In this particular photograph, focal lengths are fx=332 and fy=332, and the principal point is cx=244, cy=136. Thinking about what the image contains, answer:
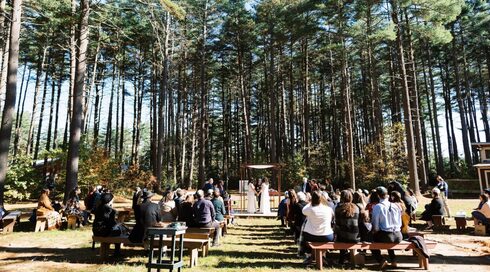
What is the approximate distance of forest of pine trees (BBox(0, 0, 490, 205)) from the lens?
54.8ft

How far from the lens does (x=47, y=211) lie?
Result: 9.46 m

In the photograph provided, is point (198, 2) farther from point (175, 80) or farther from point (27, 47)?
point (27, 47)

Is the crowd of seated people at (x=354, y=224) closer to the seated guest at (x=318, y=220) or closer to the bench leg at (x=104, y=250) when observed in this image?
the seated guest at (x=318, y=220)

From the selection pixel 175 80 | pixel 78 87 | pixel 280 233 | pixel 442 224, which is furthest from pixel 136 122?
pixel 442 224

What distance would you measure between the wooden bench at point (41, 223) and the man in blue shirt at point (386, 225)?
877cm

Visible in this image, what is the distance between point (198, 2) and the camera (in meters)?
24.3

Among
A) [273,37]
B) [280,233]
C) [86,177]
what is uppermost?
[273,37]

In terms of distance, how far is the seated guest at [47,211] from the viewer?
9312 millimetres

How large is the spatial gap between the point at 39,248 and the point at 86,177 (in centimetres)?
974

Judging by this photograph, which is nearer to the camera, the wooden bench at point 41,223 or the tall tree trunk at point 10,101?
the wooden bench at point 41,223

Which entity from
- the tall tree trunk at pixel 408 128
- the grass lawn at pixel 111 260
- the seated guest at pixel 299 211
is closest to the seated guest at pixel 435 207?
the grass lawn at pixel 111 260

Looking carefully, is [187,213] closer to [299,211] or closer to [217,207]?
[217,207]

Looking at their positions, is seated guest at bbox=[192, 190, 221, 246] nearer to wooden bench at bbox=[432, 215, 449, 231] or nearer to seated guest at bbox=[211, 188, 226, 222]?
seated guest at bbox=[211, 188, 226, 222]

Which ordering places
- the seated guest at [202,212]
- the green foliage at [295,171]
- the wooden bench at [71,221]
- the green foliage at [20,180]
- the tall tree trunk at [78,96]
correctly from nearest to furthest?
the seated guest at [202,212], the wooden bench at [71,221], the tall tree trunk at [78,96], the green foliage at [20,180], the green foliage at [295,171]
